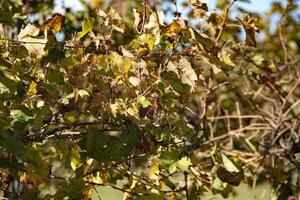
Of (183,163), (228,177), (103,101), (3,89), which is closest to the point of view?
(3,89)

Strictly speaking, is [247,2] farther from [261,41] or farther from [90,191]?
[261,41]

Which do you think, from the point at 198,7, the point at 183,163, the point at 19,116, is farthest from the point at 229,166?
the point at 19,116

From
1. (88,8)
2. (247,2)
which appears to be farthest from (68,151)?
(88,8)

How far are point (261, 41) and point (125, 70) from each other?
3217 mm

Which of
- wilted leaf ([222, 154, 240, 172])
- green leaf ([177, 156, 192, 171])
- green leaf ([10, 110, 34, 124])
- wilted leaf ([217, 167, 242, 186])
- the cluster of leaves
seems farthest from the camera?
wilted leaf ([217, 167, 242, 186])

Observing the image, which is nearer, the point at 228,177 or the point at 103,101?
the point at 103,101

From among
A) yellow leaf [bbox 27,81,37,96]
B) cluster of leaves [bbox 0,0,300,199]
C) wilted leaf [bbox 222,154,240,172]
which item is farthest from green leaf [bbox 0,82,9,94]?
wilted leaf [bbox 222,154,240,172]

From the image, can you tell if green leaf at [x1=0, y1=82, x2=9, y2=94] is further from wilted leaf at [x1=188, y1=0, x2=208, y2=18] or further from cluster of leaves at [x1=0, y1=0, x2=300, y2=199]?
wilted leaf at [x1=188, y1=0, x2=208, y2=18]

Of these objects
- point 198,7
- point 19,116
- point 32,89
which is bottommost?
point 19,116

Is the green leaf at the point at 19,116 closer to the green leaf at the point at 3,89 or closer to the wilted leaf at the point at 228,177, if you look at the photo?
the green leaf at the point at 3,89

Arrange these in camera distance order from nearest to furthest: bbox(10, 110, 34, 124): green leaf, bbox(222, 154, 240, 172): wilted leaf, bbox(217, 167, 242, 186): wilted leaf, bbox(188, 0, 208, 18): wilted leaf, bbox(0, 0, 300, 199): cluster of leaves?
bbox(10, 110, 34, 124): green leaf, bbox(0, 0, 300, 199): cluster of leaves, bbox(222, 154, 240, 172): wilted leaf, bbox(188, 0, 208, 18): wilted leaf, bbox(217, 167, 242, 186): wilted leaf

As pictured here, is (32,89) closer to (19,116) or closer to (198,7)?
(19,116)

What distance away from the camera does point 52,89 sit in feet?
5.14

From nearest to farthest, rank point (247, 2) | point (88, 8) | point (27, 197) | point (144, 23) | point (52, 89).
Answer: point (27, 197), point (52, 89), point (144, 23), point (247, 2), point (88, 8)
